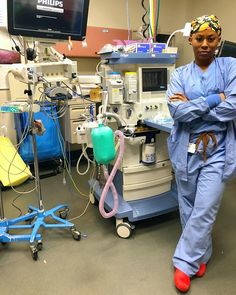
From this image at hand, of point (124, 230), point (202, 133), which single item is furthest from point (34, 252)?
point (202, 133)

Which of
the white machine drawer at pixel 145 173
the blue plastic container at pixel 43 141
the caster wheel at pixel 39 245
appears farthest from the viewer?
the blue plastic container at pixel 43 141

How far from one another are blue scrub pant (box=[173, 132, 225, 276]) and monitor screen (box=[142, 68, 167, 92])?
0.76m

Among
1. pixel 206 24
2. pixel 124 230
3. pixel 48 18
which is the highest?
pixel 48 18

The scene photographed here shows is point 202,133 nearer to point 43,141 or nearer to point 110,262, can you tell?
point 110,262

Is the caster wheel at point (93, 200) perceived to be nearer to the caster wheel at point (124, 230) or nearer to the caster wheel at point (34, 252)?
the caster wheel at point (124, 230)

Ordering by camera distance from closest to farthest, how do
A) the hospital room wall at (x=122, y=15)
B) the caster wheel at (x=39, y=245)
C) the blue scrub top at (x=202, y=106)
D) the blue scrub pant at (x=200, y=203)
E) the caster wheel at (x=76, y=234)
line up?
the blue scrub top at (x=202, y=106) < the blue scrub pant at (x=200, y=203) < the caster wheel at (x=39, y=245) < the caster wheel at (x=76, y=234) < the hospital room wall at (x=122, y=15)

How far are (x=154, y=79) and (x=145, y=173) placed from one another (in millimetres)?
787

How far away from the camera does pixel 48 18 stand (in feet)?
5.90

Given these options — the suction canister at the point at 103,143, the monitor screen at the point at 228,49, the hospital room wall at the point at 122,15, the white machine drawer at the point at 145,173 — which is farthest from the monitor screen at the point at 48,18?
the hospital room wall at the point at 122,15

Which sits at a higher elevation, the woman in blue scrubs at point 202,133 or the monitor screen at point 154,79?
the monitor screen at point 154,79

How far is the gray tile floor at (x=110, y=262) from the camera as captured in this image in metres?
1.70

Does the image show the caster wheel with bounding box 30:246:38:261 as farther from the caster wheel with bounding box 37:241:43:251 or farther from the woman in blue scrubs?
the woman in blue scrubs

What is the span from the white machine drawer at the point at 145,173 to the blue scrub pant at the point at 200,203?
1.95ft

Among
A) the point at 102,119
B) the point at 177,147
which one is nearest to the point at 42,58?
the point at 102,119
